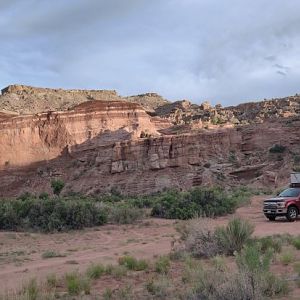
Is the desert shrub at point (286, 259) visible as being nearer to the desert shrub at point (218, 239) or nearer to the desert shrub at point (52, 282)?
the desert shrub at point (218, 239)

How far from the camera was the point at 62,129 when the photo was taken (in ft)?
209

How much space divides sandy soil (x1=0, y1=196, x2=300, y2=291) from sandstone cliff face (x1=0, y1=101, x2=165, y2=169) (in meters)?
39.6

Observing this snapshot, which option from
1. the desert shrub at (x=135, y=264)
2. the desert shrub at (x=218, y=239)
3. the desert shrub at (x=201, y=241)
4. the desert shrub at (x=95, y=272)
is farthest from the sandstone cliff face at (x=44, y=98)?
the desert shrub at (x=95, y=272)

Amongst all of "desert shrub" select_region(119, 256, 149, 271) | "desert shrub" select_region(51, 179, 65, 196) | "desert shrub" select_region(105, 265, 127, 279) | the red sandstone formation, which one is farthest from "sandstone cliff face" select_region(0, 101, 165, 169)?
"desert shrub" select_region(105, 265, 127, 279)

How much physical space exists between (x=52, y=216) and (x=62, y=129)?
137 ft

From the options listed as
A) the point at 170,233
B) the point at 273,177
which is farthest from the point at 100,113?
the point at 170,233

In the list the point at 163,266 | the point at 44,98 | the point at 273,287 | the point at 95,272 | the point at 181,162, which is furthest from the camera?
the point at 44,98

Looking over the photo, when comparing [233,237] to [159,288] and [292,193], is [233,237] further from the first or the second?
[292,193]

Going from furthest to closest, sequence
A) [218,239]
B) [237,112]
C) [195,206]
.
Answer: [237,112]
[195,206]
[218,239]

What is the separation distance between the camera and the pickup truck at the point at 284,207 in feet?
72.7

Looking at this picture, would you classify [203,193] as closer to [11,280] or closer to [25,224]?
[25,224]

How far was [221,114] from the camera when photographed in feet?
242

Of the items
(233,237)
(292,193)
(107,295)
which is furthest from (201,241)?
(292,193)

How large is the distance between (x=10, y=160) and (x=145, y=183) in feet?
66.4
